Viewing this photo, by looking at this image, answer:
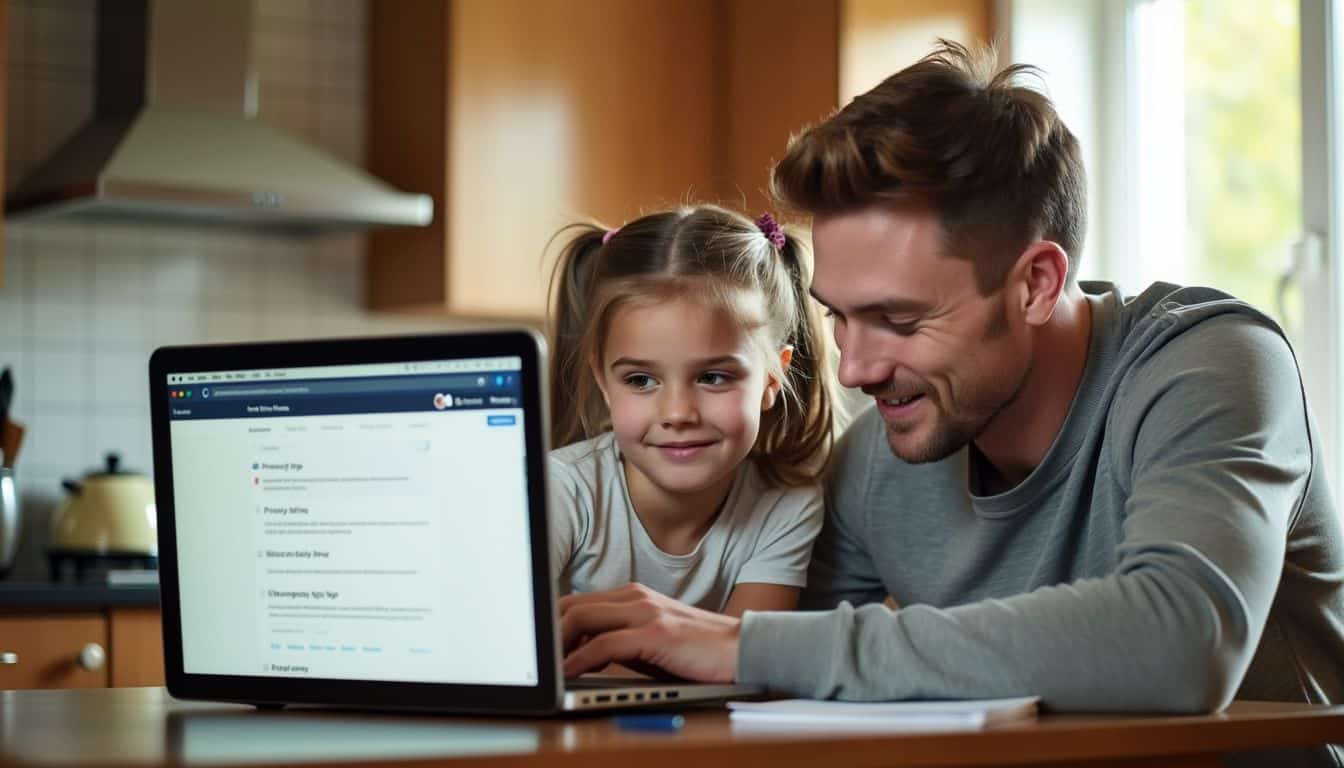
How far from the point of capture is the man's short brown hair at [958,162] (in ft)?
4.98

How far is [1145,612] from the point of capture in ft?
3.74

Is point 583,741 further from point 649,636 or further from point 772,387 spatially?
point 772,387

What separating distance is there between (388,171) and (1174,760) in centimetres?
284

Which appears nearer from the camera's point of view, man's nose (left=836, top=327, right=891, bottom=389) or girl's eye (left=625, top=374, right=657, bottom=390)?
man's nose (left=836, top=327, right=891, bottom=389)

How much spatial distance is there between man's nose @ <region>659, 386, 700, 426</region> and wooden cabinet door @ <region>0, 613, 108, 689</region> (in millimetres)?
1443

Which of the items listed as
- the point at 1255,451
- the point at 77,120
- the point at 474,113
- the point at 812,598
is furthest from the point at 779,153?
the point at 1255,451

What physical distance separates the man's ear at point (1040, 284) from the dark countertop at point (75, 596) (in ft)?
5.68

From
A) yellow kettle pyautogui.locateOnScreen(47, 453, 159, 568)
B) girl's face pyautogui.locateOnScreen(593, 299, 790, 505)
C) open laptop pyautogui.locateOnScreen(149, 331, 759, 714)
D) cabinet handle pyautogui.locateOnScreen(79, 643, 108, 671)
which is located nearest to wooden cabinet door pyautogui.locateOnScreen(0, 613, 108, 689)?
cabinet handle pyautogui.locateOnScreen(79, 643, 108, 671)

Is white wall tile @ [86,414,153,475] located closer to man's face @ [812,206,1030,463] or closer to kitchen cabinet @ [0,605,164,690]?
kitchen cabinet @ [0,605,164,690]

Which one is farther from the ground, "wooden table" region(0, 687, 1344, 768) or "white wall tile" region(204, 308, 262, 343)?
"white wall tile" region(204, 308, 262, 343)

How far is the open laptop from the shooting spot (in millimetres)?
1128

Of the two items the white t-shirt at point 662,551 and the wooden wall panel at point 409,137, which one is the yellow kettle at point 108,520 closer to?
the wooden wall panel at point 409,137

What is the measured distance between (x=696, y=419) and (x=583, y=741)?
80 centimetres

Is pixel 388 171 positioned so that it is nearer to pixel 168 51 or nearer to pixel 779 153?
pixel 168 51
